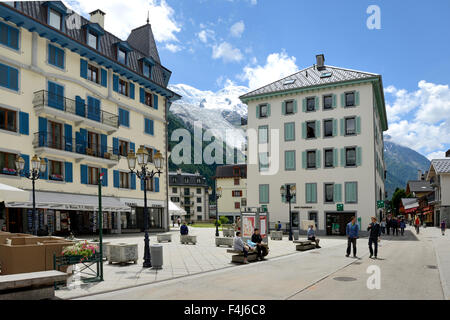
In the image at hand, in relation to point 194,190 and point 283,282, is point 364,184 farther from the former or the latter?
point 194,190

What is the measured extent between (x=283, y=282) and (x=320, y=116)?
3362 cm

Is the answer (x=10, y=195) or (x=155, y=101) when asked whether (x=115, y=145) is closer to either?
(x=155, y=101)

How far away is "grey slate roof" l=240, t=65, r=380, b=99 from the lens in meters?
41.9

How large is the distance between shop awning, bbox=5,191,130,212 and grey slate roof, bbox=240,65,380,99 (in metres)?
20.9

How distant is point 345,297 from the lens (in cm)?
916

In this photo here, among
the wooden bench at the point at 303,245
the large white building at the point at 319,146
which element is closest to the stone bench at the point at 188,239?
the wooden bench at the point at 303,245

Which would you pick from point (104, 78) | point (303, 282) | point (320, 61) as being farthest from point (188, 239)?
point (320, 61)


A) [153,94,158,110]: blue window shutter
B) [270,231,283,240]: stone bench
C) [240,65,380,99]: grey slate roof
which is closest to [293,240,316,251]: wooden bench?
[270,231,283,240]: stone bench

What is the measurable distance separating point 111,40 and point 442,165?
153ft

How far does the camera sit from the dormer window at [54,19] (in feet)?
93.7

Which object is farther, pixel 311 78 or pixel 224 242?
pixel 311 78

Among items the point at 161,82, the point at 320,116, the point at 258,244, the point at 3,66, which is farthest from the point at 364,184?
the point at 3,66

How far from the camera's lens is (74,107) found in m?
30.7

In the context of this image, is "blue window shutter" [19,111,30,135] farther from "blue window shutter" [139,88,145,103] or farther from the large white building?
the large white building
